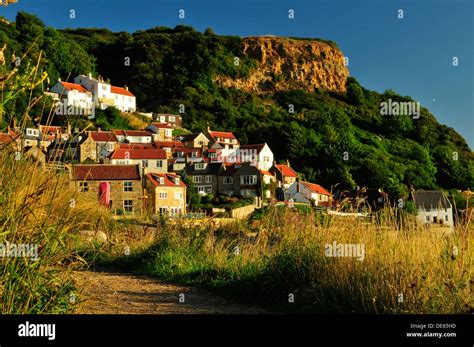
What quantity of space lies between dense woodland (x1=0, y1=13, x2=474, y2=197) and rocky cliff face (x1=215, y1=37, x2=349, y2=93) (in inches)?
118

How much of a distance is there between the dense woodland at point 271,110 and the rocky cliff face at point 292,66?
118 inches

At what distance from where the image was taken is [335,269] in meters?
5.60

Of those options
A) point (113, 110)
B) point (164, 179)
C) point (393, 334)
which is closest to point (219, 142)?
point (113, 110)

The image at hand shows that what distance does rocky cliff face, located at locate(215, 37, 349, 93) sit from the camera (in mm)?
126062

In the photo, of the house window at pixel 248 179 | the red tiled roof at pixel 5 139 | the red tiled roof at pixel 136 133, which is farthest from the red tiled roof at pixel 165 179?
the red tiled roof at pixel 5 139

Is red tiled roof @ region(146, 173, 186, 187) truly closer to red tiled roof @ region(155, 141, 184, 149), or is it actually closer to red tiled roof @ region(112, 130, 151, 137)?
red tiled roof @ region(155, 141, 184, 149)

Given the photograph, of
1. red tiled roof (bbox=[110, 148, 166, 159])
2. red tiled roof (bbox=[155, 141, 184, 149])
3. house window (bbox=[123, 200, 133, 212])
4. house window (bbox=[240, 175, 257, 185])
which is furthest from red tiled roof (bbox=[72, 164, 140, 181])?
red tiled roof (bbox=[155, 141, 184, 149])

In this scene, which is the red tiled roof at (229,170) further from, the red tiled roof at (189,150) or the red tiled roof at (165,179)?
the red tiled roof at (165,179)

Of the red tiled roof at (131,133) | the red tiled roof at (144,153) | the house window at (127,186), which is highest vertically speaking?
the red tiled roof at (131,133)

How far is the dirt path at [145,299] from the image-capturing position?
555 cm

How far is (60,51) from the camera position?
92.4 m

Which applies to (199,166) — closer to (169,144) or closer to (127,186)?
(169,144)

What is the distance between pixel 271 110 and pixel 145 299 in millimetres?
97690

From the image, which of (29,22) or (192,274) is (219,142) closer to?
(29,22)
